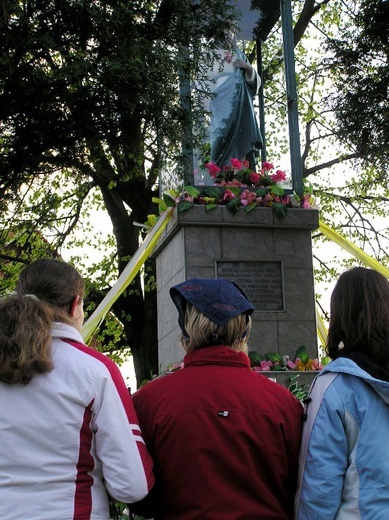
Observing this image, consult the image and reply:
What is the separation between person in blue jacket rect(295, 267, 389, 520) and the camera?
8.61 feet

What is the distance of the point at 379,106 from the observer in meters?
9.88

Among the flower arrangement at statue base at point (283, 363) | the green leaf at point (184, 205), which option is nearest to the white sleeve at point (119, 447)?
the flower arrangement at statue base at point (283, 363)

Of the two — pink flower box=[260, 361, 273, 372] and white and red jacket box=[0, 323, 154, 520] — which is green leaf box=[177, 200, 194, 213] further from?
white and red jacket box=[0, 323, 154, 520]

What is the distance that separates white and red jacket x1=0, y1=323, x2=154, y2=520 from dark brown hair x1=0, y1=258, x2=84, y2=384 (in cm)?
8

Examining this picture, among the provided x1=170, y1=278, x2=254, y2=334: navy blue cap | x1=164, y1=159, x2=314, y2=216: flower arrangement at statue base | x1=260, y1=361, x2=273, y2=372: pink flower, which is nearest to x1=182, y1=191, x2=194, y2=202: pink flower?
x1=164, y1=159, x2=314, y2=216: flower arrangement at statue base

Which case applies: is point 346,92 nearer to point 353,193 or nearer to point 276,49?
point 276,49

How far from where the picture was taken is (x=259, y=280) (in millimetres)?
8398

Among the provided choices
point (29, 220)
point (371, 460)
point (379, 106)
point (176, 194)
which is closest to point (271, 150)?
point (29, 220)

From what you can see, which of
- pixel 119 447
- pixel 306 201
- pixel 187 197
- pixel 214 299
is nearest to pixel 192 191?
pixel 187 197

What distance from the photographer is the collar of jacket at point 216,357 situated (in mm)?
2865

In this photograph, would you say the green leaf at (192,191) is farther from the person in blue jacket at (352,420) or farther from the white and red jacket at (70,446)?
the white and red jacket at (70,446)

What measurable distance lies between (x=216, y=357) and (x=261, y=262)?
5.64m

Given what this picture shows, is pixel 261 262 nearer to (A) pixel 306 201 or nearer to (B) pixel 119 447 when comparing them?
(A) pixel 306 201

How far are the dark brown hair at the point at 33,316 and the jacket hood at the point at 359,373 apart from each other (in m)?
0.97
